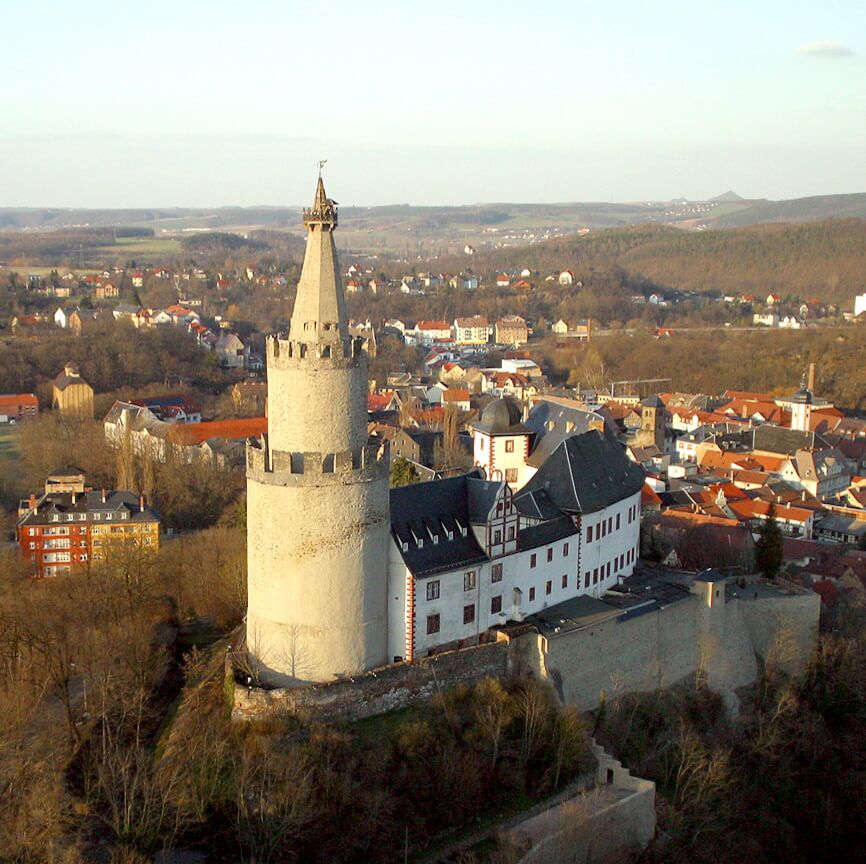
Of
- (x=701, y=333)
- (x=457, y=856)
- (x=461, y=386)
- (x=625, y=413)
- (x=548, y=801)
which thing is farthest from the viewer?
(x=701, y=333)

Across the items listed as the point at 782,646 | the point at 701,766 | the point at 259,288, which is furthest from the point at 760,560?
the point at 259,288

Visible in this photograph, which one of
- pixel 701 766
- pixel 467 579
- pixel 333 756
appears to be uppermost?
pixel 467 579

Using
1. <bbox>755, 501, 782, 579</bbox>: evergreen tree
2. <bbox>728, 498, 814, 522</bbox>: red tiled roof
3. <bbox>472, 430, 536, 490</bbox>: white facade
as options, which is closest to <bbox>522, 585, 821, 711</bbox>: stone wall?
<bbox>755, 501, 782, 579</bbox>: evergreen tree

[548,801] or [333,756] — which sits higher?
[333,756]

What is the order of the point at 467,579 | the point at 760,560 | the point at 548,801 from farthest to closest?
the point at 760,560 < the point at 467,579 < the point at 548,801

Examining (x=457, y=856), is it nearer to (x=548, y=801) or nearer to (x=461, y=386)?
(x=548, y=801)

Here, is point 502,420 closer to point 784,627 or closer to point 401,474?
point 401,474

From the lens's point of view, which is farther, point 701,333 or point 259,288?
point 259,288

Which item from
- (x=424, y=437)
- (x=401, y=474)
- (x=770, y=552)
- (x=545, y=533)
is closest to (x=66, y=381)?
(x=424, y=437)

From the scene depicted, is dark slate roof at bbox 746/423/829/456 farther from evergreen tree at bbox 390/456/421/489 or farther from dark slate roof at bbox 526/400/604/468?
dark slate roof at bbox 526/400/604/468
